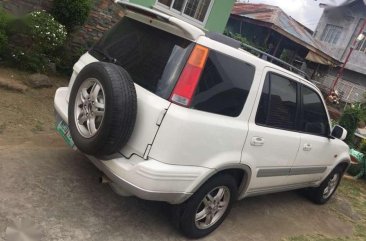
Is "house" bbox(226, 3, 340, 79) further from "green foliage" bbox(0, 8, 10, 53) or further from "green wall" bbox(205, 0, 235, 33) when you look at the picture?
"green foliage" bbox(0, 8, 10, 53)

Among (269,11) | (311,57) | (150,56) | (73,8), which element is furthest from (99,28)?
(311,57)

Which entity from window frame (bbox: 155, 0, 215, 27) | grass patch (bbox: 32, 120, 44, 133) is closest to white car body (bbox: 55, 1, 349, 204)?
grass patch (bbox: 32, 120, 44, 133)

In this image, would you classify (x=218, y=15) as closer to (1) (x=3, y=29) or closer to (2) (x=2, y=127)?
(1) (x=3, y=29)

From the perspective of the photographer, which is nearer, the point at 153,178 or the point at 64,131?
the point at 153,178

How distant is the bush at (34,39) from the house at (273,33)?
14198 mm

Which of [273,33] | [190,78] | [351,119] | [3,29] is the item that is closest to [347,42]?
[273,33]

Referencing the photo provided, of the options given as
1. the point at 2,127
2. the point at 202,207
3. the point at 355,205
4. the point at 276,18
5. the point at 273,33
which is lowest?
the point at 2,127

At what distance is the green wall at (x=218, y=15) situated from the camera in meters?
12.1

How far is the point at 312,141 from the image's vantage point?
500 cm

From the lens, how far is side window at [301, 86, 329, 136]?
4789 mm

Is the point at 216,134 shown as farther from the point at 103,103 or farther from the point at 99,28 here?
the point at 99,28

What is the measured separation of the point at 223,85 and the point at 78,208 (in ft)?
5.91

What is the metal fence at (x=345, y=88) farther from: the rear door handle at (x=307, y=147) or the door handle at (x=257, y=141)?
the door handle at (x=257, y=141)

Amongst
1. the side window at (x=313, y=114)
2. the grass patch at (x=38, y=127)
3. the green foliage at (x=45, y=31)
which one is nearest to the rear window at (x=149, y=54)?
the side window at (x=313, y=114)
